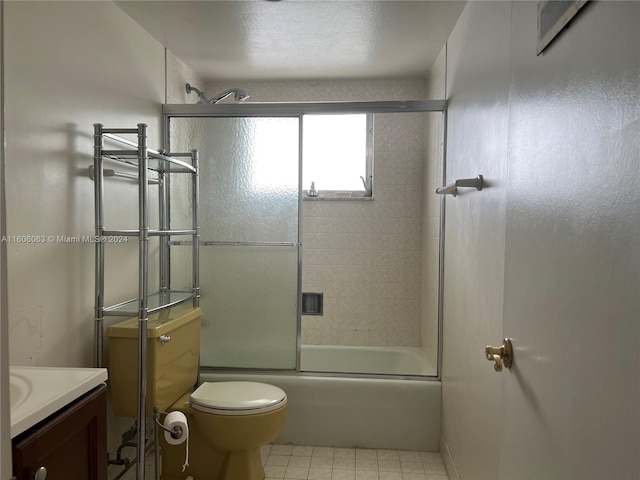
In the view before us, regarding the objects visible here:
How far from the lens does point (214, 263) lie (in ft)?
9.28

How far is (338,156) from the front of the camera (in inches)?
142

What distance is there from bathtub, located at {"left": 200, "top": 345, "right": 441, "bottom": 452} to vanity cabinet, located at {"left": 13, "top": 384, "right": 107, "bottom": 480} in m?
1.53

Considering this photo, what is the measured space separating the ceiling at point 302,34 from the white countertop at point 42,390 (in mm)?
1734

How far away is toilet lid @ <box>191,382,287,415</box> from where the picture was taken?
82.6 inches

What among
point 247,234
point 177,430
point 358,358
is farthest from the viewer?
point 358,358

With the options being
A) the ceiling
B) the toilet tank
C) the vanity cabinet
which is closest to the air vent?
the toilet tank

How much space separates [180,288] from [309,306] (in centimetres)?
112

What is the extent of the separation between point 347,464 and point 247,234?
1.39m

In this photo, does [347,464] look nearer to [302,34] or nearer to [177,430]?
[177,430]

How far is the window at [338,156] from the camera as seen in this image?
3543 mm

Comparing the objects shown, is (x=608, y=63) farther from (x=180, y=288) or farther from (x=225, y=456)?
(x=180, y=288)

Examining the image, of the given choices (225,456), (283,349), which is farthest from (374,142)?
(225,456)

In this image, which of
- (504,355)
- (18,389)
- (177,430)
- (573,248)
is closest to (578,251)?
(573,248)

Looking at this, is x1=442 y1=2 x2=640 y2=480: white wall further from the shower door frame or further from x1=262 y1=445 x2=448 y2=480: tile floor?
the shower door frame
